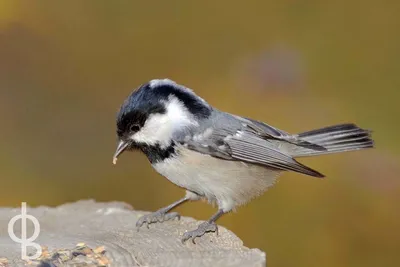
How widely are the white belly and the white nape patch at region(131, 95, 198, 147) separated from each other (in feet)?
0.18

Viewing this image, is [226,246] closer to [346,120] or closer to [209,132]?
[209,132]

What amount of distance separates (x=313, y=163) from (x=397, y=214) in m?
0.40

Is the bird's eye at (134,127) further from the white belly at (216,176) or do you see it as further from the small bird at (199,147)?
the white belly at (216,176)

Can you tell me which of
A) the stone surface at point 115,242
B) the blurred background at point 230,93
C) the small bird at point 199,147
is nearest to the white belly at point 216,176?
the small bird at point 199,147

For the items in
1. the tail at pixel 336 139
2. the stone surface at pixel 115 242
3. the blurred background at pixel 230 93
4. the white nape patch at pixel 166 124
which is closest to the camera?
the stone surface at pixel 115 242

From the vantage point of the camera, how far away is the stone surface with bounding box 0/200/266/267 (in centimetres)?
183

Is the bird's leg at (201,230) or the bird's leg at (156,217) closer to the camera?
the bird's leg at (201,230)

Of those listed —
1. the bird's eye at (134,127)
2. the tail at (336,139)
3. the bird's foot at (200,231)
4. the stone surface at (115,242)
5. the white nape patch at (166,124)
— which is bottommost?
the stone surface at (115,242)

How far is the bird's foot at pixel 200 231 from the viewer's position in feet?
6.52

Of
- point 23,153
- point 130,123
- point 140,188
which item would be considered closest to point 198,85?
point 140,188

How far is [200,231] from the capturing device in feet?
6.57

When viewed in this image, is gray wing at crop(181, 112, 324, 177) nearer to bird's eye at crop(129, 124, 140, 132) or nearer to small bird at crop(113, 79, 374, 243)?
small bird at crop(113, 79, 374, 243)

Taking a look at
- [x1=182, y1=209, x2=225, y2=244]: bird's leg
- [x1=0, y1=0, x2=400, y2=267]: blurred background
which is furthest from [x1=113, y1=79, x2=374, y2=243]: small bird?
[x1=0, y1=0, x2=400, y2=267]: blurred background

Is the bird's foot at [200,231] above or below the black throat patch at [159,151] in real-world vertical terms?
below
